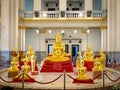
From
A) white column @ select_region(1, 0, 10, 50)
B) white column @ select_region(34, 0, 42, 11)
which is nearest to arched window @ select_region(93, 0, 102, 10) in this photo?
white column @ select_region(34, 0, 42, 11)

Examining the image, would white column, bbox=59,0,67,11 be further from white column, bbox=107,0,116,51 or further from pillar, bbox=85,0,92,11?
white column, bbox=107,0,116,51

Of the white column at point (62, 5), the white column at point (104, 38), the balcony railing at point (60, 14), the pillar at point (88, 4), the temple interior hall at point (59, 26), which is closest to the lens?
the temple interior hall at point (59, 26)

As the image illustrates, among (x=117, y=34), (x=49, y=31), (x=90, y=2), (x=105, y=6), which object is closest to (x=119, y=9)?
(x=117, y=34)

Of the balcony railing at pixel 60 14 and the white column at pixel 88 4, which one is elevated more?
the white column at pixel 88 4

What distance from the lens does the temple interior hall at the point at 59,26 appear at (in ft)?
75.2

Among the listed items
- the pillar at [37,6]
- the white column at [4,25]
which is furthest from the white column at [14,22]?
the pillar at [37,6]

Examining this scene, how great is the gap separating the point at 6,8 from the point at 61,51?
290 inches

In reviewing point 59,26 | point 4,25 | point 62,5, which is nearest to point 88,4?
point 62,5

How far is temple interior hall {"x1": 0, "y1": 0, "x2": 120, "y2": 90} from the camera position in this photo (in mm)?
22922

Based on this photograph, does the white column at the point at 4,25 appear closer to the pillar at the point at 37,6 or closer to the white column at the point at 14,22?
the white column at the point at 14,22

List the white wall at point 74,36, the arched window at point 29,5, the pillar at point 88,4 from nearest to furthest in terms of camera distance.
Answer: the pillar at point 88,4 → the white wall at point 74,36 → the arched window at point 29,5

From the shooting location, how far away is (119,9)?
22891mm

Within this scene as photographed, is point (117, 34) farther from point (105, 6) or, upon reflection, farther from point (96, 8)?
point (96, 8)

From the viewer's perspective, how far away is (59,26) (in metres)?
27.8
